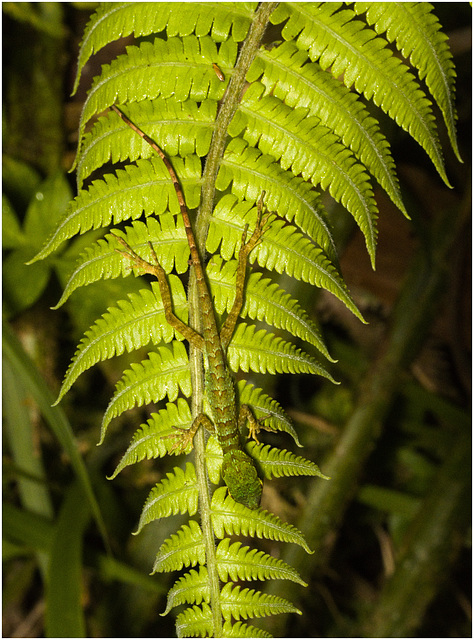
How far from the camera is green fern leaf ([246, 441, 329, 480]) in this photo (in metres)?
1.84

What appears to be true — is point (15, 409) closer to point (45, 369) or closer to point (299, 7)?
point (45, 369)

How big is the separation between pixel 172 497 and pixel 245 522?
0.30 meters

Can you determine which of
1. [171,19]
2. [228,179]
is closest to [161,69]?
[171,19]

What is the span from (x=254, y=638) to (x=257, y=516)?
470 mm

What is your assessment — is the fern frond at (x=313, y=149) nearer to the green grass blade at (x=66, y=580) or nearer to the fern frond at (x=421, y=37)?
the fern frond at (x=421, y=37)

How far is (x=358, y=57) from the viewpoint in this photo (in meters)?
1.57

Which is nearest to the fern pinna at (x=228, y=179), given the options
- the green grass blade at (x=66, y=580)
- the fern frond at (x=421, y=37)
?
the fern frond at (x=421, y=37)

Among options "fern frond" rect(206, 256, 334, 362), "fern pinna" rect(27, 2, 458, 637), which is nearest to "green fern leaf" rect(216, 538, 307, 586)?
"fern pinna" rect(27, 2, 458, 637)

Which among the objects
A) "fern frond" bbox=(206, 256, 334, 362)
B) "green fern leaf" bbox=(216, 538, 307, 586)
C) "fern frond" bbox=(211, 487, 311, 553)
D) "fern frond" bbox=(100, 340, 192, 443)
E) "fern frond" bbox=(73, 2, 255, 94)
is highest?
"fern frond" bbox=(73, 2, 255, 94)

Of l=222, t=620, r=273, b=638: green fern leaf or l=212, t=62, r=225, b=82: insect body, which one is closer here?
l=212, t=62, r=225, b=82: insect body

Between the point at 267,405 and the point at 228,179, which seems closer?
the point at 228,179

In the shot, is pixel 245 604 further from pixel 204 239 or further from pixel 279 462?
pixel 204 239

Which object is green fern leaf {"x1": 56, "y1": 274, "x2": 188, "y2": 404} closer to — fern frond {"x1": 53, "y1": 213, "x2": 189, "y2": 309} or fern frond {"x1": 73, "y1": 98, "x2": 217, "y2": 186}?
fern frond {"x1": 53, "y1": 213, "x2": 189, "y2": 309}

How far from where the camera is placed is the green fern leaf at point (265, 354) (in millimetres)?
1851
